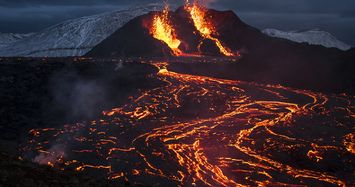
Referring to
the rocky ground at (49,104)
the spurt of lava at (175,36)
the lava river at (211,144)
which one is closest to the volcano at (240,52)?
the spurt of lava at (175,36)

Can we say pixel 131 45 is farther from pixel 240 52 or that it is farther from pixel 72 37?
pixel 240 52

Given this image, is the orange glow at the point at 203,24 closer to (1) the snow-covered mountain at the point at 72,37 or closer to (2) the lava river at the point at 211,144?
(1) the snow-covered mountain at the point at 72,37

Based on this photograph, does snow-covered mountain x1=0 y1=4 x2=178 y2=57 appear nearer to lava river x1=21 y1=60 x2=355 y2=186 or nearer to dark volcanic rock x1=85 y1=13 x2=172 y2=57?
dark volcanic rock x1=85 y1=13 x2=172 y2=57

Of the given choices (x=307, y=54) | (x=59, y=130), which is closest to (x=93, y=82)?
(x=59, y=130)

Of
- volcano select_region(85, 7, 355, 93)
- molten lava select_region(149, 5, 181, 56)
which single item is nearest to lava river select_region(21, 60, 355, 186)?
volcano select_region(85, 7, 355, 93)

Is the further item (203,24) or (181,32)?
(203,24)

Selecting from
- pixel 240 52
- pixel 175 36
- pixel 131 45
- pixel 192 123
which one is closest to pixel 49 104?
pixel 192 123
